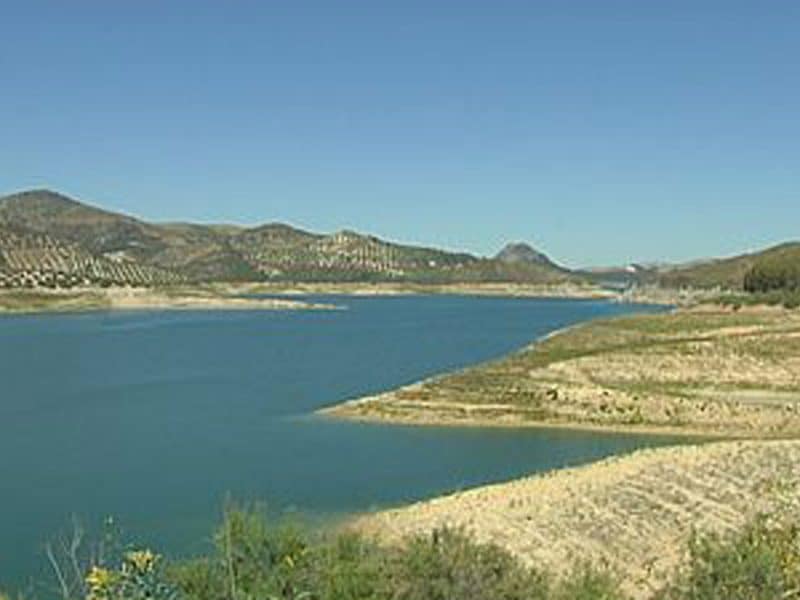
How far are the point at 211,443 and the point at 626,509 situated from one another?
2426cm

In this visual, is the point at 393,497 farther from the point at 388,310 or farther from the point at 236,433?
the point at 388,310

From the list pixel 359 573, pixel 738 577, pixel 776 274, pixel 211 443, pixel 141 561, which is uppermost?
pixel 776 274

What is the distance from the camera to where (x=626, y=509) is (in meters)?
31.8

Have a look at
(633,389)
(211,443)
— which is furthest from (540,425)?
(211,443)

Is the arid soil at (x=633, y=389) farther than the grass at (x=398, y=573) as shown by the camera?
Yes

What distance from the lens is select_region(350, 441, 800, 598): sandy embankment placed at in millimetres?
28500

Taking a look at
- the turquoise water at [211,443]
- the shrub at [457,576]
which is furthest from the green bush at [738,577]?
the turquoise water at [211,443]

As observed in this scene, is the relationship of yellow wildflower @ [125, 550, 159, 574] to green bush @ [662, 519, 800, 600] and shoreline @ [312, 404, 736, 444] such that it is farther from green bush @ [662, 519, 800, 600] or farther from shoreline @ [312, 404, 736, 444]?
shoreline @ [312, 404, 736, 444]

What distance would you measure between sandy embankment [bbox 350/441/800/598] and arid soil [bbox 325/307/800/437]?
16.6 meters

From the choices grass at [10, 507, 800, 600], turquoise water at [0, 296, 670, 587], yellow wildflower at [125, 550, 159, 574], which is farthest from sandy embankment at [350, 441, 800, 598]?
yellow wildflower at [125, 550, 159, 574]

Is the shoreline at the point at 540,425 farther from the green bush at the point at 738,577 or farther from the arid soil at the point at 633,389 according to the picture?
the green bush at the point at 738,577

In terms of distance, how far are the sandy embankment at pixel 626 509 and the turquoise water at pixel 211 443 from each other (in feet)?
17.1

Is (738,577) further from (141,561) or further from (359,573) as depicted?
(141,561)

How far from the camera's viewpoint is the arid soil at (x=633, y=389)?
5509 cm
